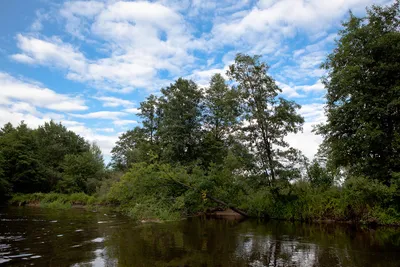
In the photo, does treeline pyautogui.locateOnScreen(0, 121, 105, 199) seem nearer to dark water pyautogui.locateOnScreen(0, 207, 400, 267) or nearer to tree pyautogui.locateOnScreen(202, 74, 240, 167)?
tree pyautogui.locateOnScreen(202, 74, 240, 167)

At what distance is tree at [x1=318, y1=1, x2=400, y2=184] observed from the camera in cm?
1759

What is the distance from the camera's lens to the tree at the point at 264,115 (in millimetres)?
22078

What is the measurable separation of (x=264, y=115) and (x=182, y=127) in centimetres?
1251

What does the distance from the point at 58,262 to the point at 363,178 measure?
16.7 metres

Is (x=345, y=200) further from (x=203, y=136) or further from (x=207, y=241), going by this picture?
(x=203, y=136)

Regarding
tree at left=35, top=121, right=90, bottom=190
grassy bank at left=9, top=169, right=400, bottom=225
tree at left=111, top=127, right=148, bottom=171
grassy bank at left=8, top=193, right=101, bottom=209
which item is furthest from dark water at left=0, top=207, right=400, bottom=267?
tree at left=35, top=121, right=90, bottom=190

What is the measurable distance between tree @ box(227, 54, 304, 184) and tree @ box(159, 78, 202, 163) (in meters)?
11.4

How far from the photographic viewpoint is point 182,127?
33031 mm

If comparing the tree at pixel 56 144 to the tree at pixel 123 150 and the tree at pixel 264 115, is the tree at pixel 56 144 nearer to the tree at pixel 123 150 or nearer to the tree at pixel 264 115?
the tree at pixel 123 150

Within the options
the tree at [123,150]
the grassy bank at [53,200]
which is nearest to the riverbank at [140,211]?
the grassy bank at [53,200]

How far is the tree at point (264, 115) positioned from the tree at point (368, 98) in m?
3.20

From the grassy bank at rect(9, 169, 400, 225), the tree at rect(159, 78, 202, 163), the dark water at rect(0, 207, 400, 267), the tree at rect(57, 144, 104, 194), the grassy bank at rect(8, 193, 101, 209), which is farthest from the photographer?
the tree at rect(57, 144, 104, 194)

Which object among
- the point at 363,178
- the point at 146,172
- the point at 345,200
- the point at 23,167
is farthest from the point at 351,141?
the point at 23,167

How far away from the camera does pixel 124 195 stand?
22.1m
